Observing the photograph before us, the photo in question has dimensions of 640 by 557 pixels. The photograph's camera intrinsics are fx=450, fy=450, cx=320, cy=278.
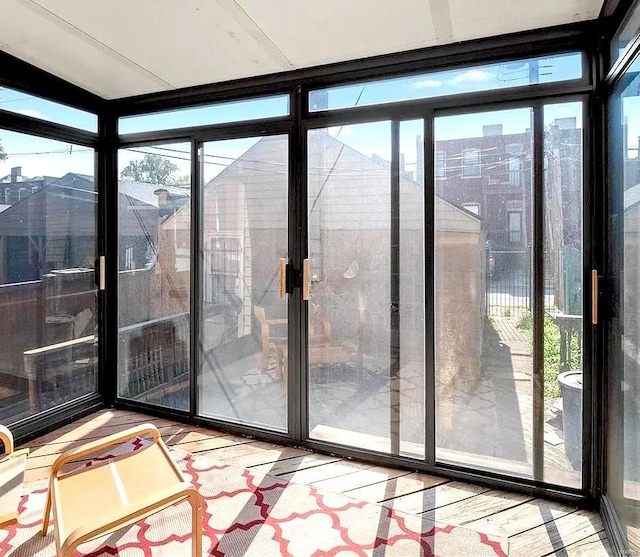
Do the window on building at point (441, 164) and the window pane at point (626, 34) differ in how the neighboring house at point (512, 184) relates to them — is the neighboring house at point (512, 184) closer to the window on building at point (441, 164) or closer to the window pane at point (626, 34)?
the window on building at point (441, 164)

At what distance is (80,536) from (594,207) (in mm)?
2634

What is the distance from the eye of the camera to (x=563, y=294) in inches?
94.1

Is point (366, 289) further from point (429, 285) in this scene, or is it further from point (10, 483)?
point (10, 483)

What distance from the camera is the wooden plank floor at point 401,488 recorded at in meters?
2.09

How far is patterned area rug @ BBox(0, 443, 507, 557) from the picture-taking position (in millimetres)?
1984

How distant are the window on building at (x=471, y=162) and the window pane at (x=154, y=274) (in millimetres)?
1970

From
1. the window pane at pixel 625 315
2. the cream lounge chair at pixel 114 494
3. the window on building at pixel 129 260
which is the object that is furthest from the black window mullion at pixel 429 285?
the window on building at pixel 129 260

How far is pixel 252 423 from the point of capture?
10.5 feet

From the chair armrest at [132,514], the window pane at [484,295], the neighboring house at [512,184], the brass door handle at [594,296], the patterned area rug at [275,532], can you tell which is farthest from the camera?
the window pane at [484,295]

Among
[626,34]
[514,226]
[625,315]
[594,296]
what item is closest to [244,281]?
[514,226]

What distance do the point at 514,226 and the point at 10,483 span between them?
2.68 meters

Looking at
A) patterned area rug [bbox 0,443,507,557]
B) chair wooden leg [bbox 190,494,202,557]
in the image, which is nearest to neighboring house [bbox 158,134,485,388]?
patterned area rug [bbox 0,443,507,557]

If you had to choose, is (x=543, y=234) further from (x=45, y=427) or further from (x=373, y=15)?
(x=45, y=427)

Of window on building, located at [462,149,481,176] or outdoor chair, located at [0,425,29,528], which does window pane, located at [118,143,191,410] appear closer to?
outdoor chair, located at [0,425,29,528]
